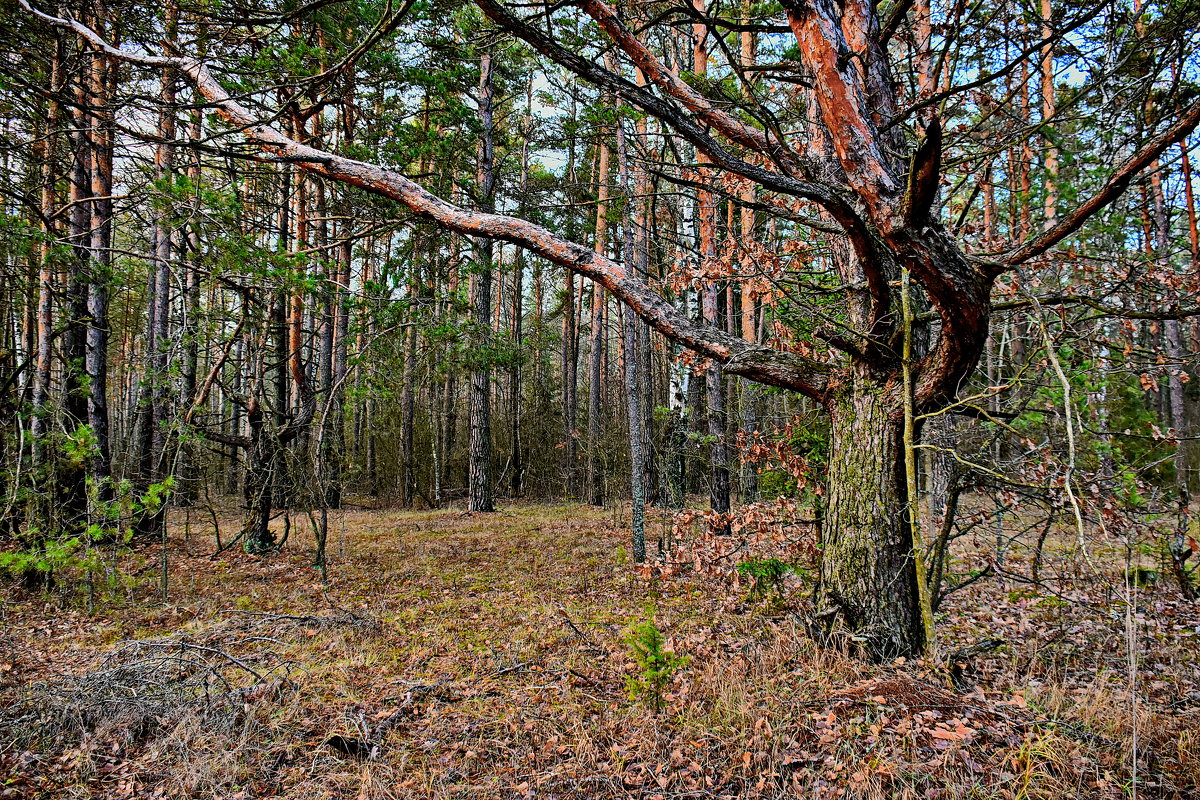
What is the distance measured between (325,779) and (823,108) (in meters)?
4.23

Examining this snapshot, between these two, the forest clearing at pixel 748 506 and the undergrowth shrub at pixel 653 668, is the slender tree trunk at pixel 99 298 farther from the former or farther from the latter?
the undergrowth shrub at pixel 653 668

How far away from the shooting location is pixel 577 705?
3457 mm

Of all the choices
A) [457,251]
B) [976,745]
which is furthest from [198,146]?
[457,251]

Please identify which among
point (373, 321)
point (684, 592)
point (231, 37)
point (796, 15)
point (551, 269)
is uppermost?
point (551, 269)

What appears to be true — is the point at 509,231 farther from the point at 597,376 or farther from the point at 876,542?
the point at 597,376

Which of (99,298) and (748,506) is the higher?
(99,298)

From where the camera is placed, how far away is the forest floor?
99.3 inches

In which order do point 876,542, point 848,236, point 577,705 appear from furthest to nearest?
1. point 577,705
2. point 876,542
3. point 848,236

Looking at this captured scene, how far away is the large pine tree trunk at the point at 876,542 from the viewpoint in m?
3.26

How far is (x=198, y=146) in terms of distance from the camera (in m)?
2.96

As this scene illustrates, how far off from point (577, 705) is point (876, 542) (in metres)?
2.12

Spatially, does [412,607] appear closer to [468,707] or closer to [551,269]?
[468,707]

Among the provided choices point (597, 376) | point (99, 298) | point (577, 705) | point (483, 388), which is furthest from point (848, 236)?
point (597, 376)

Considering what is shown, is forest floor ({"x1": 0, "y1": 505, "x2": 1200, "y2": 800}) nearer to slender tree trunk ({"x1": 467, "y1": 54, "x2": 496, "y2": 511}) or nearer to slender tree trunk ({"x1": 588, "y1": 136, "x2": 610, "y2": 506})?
slender tree trunk ({"x1": 588, "y1": 136, "x2": 610, "y2": 506})
